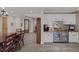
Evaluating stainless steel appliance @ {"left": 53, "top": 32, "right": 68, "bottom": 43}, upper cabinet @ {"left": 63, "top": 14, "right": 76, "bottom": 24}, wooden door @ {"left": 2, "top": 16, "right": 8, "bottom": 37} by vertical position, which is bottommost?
stainless steel appliance @ {"left": 53, "top": 32, "right": 68, "bottom": 43}

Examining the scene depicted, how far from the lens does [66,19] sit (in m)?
8.13

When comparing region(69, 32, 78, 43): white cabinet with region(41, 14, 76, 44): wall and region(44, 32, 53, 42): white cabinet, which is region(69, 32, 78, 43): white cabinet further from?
region(44, 32, 53, 42): white cabinet

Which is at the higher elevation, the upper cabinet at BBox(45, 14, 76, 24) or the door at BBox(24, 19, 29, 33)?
the upper cabinet at BBox(45, 14, 76, 24)

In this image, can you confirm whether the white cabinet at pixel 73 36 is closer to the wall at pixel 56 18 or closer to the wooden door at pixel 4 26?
the wall at pixel 56 18

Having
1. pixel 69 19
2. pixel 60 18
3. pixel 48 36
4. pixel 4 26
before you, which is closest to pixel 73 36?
pixel 69 19

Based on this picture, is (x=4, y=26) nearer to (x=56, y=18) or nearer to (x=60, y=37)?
(x=60, y=37)

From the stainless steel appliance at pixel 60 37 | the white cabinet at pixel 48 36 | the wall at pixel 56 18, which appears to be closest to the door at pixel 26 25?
the wall at pixel 56 18

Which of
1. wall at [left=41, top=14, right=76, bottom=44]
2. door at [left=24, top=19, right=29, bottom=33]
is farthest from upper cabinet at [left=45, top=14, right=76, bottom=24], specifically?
door at [left=24, top=19, right=29, bottom=33]

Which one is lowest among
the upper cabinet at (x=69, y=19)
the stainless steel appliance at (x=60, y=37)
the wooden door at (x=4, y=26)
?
the stainless steel appliance at (x=60, y=37)

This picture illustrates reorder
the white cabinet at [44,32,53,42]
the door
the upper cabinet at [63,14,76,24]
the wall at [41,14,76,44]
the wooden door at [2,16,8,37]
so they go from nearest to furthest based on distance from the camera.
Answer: the wooden door at [2,16,8,37], the door, the upper cabinet at [63,14,76,24], the wall at [41,14,76,44], the white cabinet at [44,32,53,42]

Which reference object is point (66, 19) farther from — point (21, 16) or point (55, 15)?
point (21, 16)

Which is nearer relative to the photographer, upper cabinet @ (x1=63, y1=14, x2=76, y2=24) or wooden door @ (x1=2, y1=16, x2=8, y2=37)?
wooden door @ (x1=2, y1=16, x2=8, y2=37)
